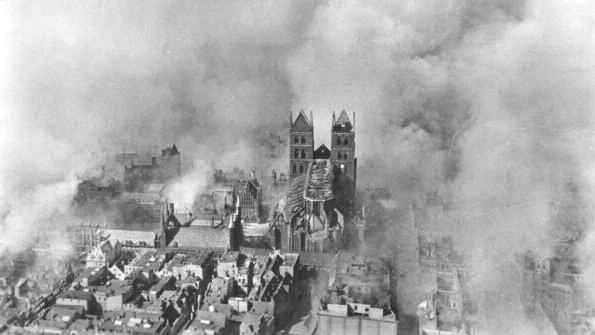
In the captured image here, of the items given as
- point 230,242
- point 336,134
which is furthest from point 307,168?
point 230,242

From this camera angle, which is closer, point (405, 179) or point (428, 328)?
point (428, 328)

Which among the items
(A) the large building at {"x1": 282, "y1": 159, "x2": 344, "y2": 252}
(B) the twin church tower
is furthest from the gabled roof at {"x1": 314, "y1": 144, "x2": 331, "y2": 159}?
(A) the large building at {"x1": 282, "y1": 159, "x2": 344, "y2": 252}

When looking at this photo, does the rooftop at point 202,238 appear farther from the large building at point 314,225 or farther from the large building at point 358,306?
the large building at point 358,306

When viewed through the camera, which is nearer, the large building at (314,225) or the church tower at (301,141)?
the large building at (314,225)

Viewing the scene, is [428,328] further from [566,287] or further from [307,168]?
[307,168]

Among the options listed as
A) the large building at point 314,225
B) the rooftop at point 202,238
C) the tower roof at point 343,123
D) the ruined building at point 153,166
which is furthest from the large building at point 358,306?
the ruined building at point 153,166

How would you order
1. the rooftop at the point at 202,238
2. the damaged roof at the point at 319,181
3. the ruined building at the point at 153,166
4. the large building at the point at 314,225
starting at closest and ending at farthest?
the large building at the point at 314,225 → the rooftop at the point at 202,238 → the damaged roof at the point at 319,181 → the ruined building at the point at 153,166

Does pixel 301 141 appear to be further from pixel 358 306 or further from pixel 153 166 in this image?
pixel 358 306

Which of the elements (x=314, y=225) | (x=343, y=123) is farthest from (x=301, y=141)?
(x=314, y=225)
